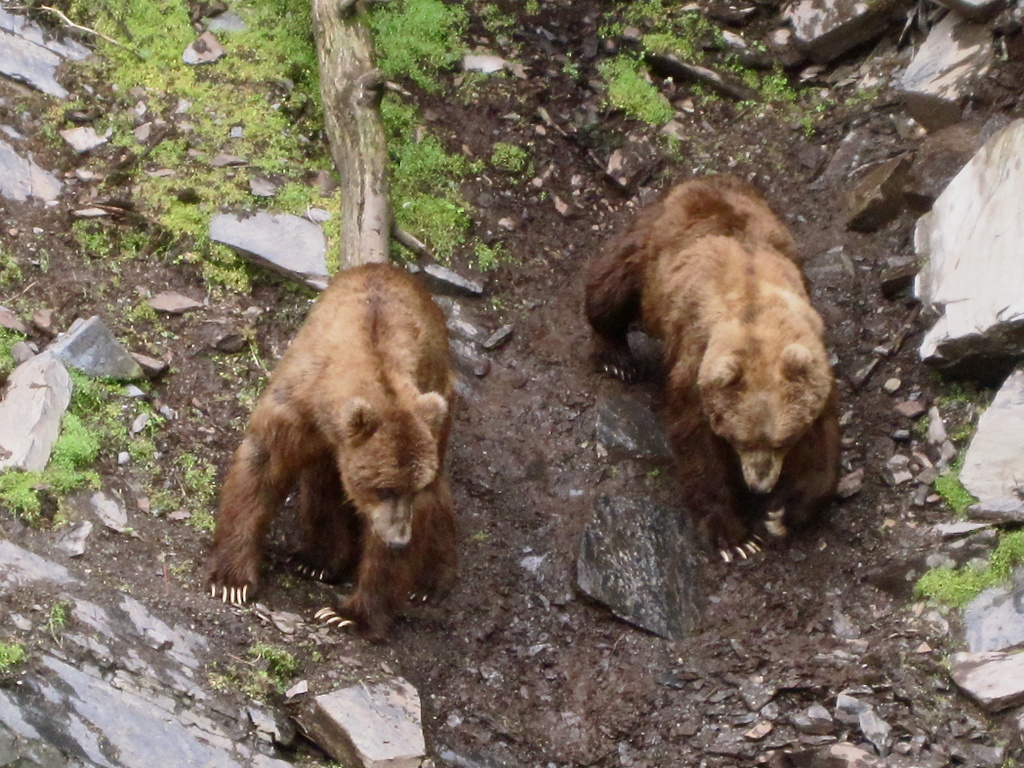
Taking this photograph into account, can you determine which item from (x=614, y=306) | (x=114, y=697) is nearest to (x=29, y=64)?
(x=614, y=306)

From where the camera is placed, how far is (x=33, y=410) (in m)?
7.47

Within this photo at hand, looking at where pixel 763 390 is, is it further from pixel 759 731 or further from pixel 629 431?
pixel 759 731

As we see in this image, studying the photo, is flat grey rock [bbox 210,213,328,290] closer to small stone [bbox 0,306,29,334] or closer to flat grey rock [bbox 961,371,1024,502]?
small stone [bbox 0,306,29,334]

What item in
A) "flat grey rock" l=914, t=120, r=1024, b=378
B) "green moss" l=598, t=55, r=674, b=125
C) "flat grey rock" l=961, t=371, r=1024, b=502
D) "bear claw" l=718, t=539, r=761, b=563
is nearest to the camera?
"flat grey rock" l=961, t=371, r=1024, b=502

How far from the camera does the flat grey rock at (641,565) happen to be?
8.05 m

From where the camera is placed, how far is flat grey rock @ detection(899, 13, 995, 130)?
10.2m

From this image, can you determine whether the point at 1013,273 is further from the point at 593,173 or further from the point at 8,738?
the point at 8,738

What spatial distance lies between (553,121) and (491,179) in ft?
3.36

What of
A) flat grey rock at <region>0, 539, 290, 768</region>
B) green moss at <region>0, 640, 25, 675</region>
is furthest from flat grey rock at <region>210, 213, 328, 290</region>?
green moss at <region>0, 640, 25, 675</region>

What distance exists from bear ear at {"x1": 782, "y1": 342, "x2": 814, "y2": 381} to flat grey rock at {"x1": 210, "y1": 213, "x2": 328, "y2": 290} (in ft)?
12.1

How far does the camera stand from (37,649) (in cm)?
620

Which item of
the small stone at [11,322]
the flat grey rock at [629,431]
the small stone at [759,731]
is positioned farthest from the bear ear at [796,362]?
the small stone at [11,322]

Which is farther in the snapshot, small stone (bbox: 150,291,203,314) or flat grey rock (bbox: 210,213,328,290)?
flat grey rock (bbox: 210,213,328,290)

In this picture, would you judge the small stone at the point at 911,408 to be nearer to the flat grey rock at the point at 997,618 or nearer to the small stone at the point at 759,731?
the flat grey rock at the point at 997,618
